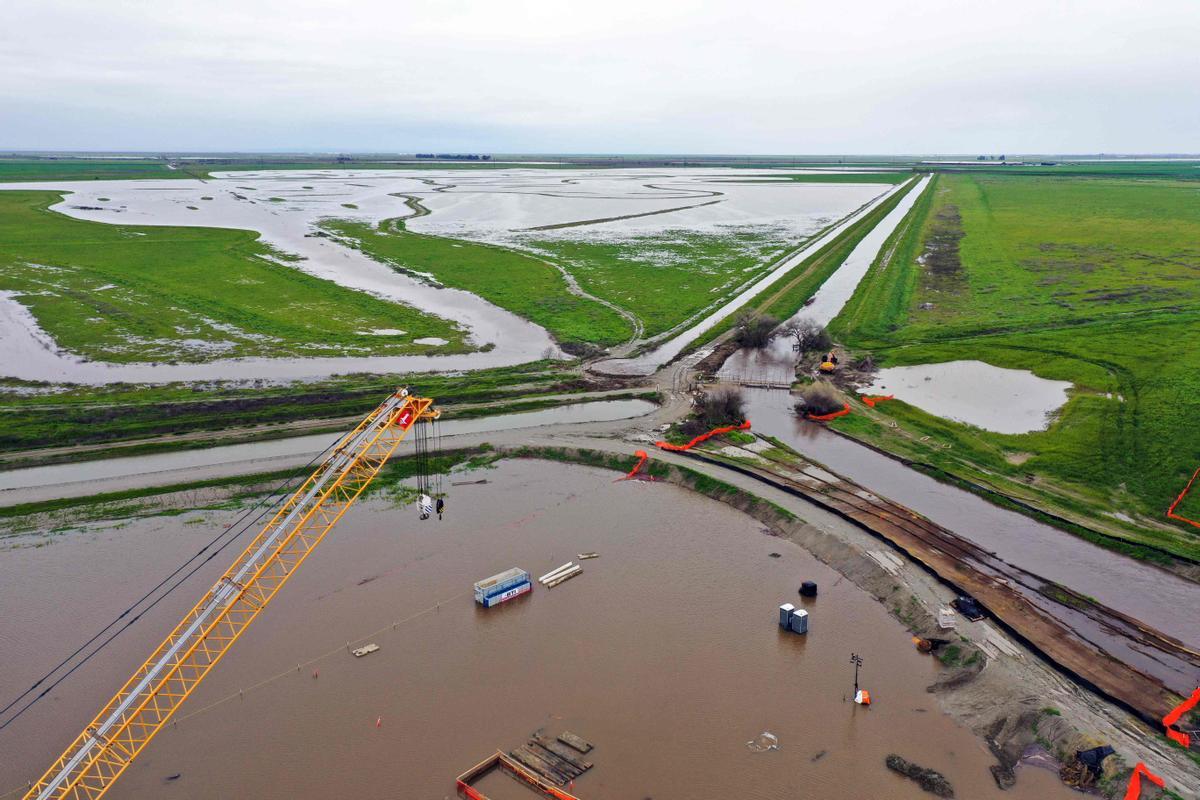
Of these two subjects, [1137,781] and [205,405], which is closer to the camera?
[1137,781]

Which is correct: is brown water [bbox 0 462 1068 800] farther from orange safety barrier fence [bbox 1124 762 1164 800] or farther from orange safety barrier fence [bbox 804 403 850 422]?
orange safety barrier fence [bbox 804 403 850 422]

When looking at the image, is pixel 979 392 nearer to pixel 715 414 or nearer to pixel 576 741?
pixel 715 414

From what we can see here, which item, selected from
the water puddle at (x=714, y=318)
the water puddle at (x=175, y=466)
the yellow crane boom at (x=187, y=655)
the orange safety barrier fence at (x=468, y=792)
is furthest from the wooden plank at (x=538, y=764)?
the water puddle at (x=714, y=318)

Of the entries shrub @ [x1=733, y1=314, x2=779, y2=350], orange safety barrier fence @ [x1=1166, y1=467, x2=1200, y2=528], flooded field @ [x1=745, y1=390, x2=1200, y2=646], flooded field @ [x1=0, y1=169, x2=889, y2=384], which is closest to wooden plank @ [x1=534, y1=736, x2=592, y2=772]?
flooded field @ [x1=745, y1=390, x2=1200, y2=646]

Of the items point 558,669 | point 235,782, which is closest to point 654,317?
point 558,669

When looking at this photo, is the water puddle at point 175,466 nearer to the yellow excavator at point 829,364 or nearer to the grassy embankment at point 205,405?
the grassy embankment at point 205,405

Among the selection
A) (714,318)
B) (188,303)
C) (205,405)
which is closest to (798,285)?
(714,318)
